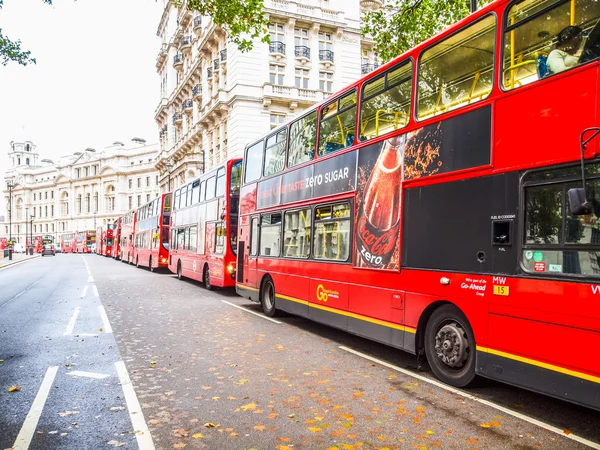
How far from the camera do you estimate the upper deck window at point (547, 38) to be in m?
4.74

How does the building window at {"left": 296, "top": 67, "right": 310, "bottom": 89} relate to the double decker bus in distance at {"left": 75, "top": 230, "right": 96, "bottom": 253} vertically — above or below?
above

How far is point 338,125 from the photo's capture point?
9219mm

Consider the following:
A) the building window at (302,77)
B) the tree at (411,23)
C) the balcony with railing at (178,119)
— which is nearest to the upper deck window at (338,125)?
the tree at (411,23)

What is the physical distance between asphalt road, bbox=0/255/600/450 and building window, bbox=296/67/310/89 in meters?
37.2

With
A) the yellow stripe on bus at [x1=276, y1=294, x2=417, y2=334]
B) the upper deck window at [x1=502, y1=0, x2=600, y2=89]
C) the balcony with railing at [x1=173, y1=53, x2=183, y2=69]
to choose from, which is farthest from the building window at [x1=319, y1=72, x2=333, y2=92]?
the upper deck window at [x1=502, y1=0, x2=600, y2=89]

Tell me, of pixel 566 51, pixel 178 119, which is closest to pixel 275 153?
pixel 566 51

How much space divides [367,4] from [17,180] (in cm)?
13832

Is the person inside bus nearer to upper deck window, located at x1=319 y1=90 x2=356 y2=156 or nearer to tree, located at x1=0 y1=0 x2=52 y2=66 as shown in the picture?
upper deck window, located at x1=319 y1=90 x2=356 y2=156

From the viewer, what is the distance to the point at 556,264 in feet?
15.8

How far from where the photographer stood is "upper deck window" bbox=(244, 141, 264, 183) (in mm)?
12930

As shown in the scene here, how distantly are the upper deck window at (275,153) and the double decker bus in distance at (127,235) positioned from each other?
30411mm

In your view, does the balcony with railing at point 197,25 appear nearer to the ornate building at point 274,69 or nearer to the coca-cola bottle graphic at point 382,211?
the ornate building at point 274,69

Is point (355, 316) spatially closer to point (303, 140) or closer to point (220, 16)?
point (303, 140)

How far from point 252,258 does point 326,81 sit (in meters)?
35.3
